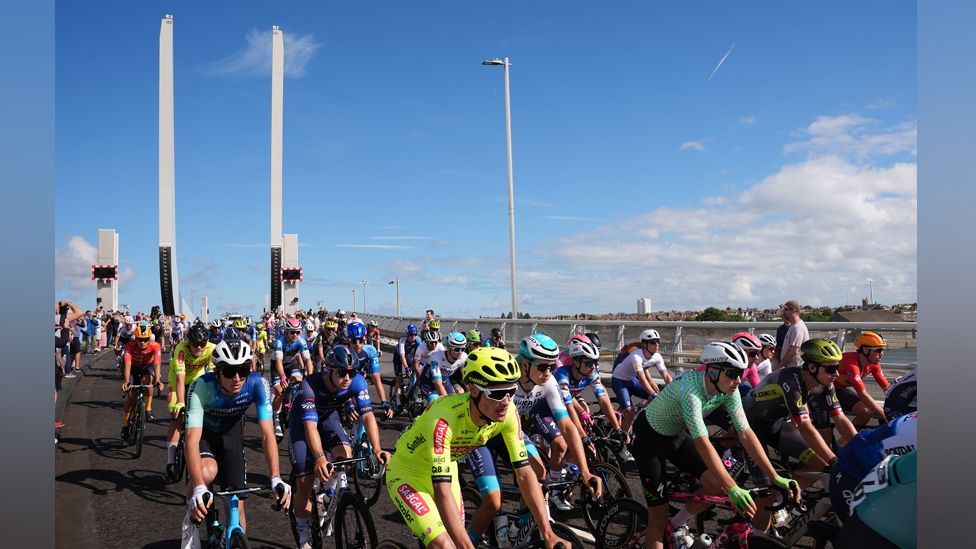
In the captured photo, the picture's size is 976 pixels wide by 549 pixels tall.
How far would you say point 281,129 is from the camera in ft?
187

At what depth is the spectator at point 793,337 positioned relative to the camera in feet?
35.6

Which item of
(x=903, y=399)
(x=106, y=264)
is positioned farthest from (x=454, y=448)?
(x=106, y=264)

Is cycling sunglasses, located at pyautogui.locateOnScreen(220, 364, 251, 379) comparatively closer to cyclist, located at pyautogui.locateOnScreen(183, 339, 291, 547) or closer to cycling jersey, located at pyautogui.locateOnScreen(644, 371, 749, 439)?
cyclist, located at pyautogui.locateOnScreen(183, 339, 291, 547)

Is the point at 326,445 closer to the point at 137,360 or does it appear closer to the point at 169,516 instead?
the point at 169,516

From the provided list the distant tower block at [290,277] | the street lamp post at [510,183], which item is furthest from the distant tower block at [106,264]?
the street lamp post at [510,183]

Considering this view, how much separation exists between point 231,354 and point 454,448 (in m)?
2.05

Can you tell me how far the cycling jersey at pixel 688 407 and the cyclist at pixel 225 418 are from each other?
116 inches

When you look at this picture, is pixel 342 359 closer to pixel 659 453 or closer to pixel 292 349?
pixel 659 453

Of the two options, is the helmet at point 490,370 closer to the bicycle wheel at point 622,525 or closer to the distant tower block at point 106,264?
the bicycle wheel at point 622,525

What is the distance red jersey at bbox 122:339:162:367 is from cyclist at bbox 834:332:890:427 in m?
10.2

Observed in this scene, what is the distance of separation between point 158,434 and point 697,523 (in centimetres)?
1037

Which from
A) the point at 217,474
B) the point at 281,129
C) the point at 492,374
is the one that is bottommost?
the point at 217,474

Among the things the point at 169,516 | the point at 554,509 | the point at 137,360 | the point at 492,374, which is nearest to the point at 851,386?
the point at 554,509

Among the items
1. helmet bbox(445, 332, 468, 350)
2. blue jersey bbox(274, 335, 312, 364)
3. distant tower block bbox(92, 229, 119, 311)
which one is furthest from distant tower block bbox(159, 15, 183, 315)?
helmet bbox(445, 332, 468, 350)
